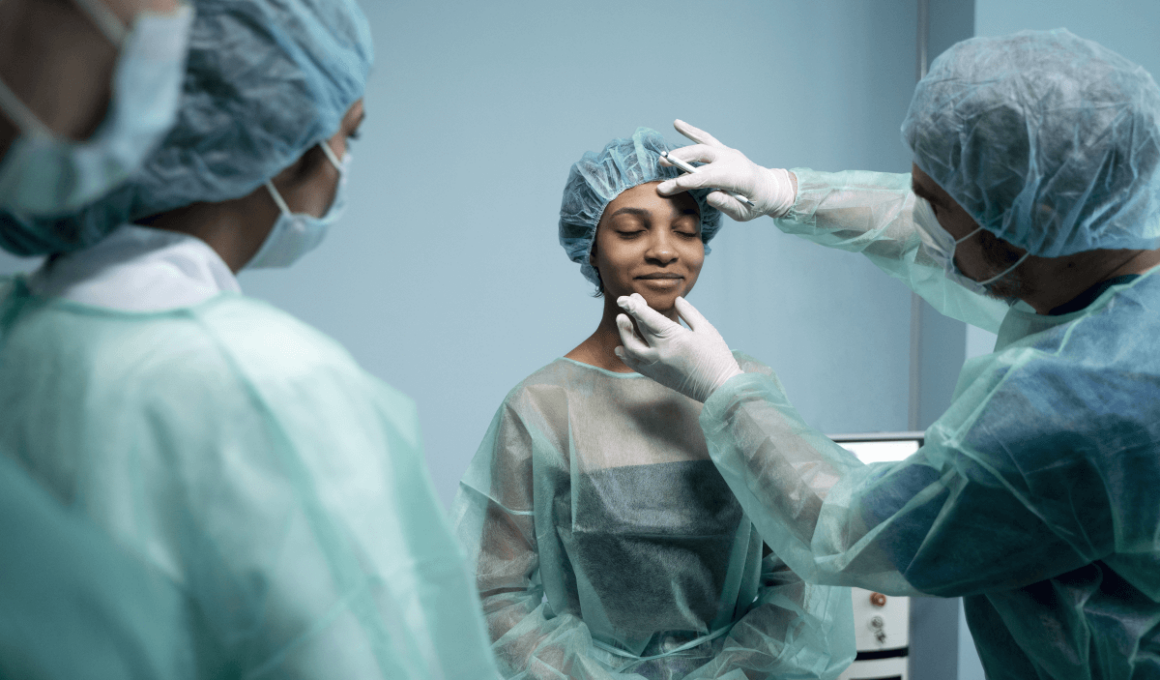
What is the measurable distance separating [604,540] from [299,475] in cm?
89

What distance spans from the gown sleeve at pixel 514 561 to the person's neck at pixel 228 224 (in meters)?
0.78

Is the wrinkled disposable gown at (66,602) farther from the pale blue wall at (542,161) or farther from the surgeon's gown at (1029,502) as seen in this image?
the pale blue wall at (542,161)

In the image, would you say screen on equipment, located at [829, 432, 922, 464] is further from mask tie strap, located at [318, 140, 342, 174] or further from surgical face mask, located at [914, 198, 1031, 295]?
mask tie strap, located at [318, 140, 342, 174]

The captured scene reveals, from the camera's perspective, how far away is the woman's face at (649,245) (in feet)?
4.70

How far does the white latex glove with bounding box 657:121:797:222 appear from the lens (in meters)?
1.43

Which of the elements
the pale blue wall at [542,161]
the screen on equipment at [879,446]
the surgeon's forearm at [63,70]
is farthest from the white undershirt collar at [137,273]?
the screen on equipment at [879,446]

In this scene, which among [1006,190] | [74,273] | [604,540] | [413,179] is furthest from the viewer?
[413,179]

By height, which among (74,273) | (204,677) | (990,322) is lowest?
(990,322)

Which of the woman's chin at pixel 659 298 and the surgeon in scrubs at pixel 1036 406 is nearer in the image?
the surgeon in scrubs at pixel 1036 406

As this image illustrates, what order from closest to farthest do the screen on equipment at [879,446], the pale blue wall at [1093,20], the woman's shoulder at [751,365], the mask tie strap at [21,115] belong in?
the mask tie strap at [21,115], the woman's shoulder at [751,365], the screen on equipment at [879,446], the pale blue wall at [1093,20]

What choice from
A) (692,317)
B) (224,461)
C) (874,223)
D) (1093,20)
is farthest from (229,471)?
(1093,20)

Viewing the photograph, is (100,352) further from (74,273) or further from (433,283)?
(433,283)

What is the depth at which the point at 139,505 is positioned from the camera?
0.53 m

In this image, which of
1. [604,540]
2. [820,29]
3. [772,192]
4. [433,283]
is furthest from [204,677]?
[820,29]
